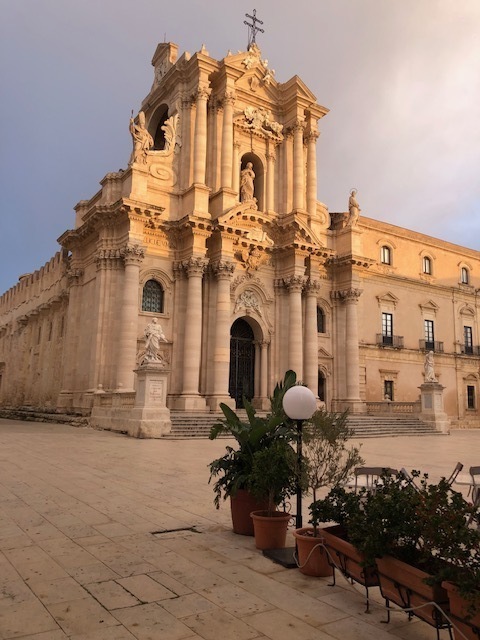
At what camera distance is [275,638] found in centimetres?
389

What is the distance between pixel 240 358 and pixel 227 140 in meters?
11.6

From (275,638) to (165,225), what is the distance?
24.3 m

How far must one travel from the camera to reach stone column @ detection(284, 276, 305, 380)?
2920 cm

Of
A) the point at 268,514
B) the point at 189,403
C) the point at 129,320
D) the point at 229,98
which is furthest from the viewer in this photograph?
the point at 229,98

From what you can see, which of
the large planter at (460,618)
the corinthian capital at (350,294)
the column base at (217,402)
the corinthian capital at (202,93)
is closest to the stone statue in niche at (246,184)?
the corinthian capital at (202,93)

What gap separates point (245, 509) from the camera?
6.69m

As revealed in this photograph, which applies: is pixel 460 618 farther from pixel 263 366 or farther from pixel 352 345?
pixel 352 345

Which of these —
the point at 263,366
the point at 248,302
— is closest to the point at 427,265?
the point at 248,302

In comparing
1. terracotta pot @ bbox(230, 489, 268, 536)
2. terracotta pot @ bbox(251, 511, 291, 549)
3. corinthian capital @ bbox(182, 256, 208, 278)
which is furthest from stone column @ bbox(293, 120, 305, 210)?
terracotta pot @ bbox(251, 511, 291, 549)

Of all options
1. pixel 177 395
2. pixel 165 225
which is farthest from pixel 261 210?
pixel 177 395

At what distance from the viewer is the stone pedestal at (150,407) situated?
19703 millimetres

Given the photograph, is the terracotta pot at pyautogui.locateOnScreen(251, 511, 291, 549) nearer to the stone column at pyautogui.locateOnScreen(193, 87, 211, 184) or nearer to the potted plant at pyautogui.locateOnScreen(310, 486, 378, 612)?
the potted plant at pyautogui.locateOnScreen(310, 486, 378, 612)

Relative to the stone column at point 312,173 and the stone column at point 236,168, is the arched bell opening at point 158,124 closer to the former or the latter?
the stone column at point 236,168

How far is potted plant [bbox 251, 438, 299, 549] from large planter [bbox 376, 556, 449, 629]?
184cm
